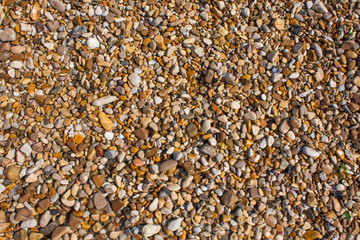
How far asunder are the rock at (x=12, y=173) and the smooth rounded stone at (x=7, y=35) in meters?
0.96

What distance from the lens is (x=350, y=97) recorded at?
2459mm

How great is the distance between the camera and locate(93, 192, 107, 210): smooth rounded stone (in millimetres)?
2078

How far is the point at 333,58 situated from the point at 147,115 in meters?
1.59

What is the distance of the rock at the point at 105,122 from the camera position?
7.29ft

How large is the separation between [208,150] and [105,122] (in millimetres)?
763

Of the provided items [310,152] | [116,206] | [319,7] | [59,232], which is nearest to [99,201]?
[116,206]

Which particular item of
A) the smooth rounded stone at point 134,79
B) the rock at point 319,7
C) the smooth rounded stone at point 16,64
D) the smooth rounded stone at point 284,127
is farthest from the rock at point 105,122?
the rock at point 319,7

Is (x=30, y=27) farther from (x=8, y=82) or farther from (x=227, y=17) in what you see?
(x=227, y=17)

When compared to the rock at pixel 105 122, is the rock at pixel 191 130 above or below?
above

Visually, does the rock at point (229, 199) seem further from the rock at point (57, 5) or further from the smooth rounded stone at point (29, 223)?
the rock at point (57, 5)

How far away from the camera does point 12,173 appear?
2088mm

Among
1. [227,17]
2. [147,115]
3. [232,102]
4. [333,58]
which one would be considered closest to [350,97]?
[333,58]

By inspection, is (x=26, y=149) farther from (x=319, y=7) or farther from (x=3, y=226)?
(x=319, y=7)

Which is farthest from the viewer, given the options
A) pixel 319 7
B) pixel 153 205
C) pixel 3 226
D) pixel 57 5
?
pixel 319 7
